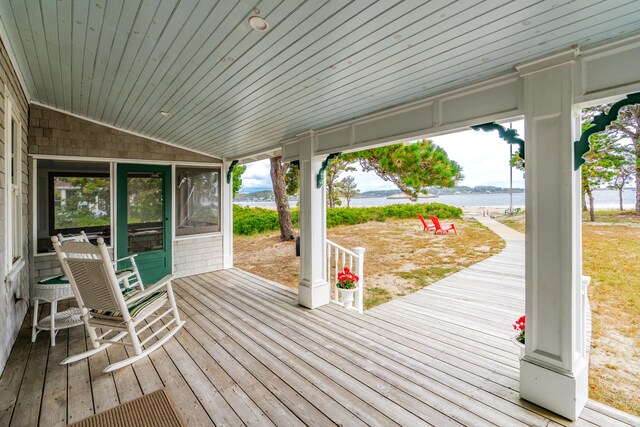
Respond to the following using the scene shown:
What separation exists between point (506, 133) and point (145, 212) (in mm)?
5592

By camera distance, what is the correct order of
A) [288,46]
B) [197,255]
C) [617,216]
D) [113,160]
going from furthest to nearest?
[197,255]
[113,160]
[617,216]
[288,46]

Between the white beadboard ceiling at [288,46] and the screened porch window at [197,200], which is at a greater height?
the white beadboard ceiling at [288,46]

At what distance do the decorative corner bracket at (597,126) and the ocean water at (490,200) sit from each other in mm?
395

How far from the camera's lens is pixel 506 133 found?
6.93ft

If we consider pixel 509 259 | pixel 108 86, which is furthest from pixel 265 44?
pixel 509 259

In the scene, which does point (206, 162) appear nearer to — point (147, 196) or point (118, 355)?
point (147, 196)

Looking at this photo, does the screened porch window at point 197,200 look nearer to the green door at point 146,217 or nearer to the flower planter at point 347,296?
the green door at point 146,217

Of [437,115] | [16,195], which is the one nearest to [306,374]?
[437,115]

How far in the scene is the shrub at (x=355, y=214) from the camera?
1238 cm

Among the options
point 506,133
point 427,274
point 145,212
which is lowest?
point 427,274

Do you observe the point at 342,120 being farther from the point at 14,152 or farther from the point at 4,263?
the point at 14,152

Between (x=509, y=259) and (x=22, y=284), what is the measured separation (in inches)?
356

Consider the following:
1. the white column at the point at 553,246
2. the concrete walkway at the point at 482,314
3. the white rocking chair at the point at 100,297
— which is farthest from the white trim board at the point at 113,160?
the white column at the point at 553,246

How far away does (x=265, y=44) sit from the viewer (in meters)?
1.81
